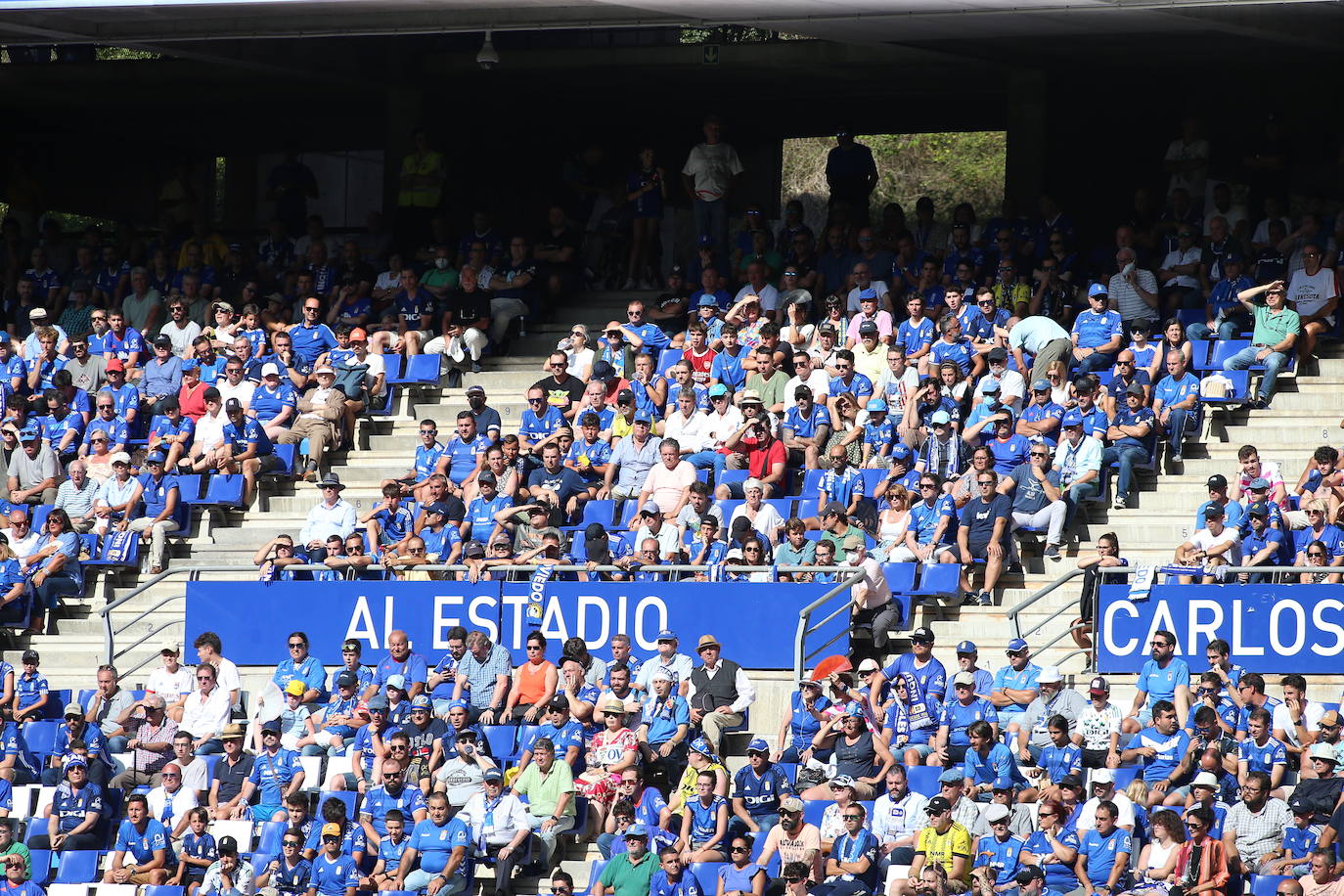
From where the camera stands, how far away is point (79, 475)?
19.3 m

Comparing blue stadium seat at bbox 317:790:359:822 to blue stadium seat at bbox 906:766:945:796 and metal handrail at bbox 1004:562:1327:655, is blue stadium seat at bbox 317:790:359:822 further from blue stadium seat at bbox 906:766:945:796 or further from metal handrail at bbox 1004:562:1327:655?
metal handrail at bbox 1004:562:1327:655

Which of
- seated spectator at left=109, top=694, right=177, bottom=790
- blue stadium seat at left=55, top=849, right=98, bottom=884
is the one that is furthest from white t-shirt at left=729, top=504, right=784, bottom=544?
blue stadium seat at left=55, top=849, right=98, bottom=884

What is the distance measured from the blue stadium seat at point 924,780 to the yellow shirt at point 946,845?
0.78 m

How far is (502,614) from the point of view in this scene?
16531mm

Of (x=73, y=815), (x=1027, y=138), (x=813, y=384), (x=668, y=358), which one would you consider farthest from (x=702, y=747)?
(x=1027, y=138)

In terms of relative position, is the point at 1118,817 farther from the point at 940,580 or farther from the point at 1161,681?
the point at 940,580

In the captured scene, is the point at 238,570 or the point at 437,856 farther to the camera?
the point at 238,570

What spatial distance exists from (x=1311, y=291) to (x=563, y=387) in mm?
6536

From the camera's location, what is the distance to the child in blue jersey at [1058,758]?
13906mm

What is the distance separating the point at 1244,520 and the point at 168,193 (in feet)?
49.8

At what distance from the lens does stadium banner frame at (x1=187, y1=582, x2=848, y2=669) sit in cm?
1584

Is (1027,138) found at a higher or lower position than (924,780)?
higher

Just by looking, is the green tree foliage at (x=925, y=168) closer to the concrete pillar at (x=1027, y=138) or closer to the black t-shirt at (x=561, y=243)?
the black t-shirt at (x=561, y=243)

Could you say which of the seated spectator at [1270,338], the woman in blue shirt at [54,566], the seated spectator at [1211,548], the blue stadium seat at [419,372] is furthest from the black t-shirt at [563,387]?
the seated spectator at [1211,548]
